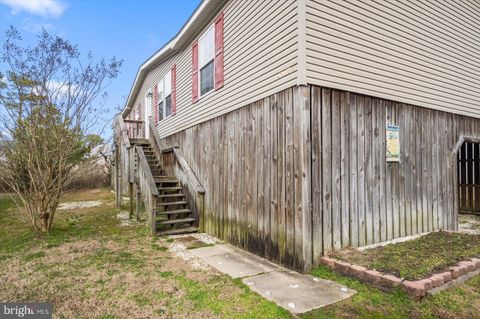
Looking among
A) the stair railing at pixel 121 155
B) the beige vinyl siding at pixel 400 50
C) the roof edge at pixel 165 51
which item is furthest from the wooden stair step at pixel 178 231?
the roof edge at pixel 165 51

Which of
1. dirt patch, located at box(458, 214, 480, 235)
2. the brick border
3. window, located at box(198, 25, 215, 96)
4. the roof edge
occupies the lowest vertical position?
dirt patch, located at box(458, 214, 480, 235)

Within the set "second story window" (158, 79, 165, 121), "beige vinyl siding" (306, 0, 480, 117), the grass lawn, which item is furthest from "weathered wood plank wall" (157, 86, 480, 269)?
"second story window" (158, 79, 165, 121)

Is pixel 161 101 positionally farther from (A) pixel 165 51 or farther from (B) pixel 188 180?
(B) pixel 188 180

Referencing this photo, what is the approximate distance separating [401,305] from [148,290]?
109 inches

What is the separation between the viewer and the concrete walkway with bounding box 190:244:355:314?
3197 mm

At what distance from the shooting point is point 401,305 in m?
3.10

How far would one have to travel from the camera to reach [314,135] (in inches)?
166

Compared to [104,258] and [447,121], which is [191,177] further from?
[447,121]

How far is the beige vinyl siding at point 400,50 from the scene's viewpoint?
172 inches

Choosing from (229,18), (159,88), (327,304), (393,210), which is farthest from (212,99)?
(159,88)

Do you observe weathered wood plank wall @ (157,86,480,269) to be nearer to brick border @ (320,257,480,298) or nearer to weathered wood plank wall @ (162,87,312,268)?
weathered wood plank wall @ (162,87,312,268)

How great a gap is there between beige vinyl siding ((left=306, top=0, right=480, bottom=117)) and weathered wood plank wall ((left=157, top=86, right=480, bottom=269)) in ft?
1.02

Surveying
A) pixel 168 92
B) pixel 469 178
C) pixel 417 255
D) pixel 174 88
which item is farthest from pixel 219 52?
pixel 469 178

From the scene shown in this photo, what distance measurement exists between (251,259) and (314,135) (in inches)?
88.4
